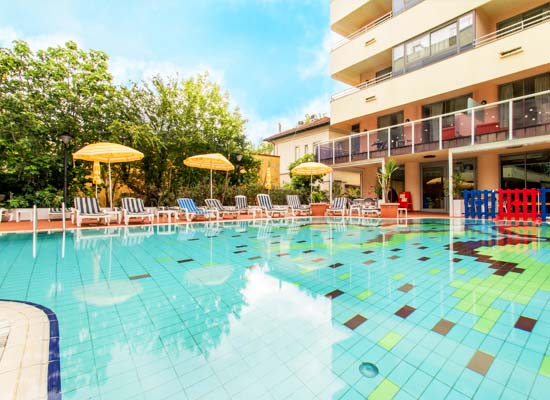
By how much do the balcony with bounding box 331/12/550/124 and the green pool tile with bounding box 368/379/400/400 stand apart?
1375 cm

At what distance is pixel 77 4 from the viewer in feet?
41.5

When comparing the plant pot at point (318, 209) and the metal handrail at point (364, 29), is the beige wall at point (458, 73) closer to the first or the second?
the metal handrail at point (364, 29)

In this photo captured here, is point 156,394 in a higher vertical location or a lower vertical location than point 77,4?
lower

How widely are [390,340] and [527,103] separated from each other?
12.0 metres

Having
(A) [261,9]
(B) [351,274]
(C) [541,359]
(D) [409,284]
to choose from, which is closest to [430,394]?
(C) [541,359]

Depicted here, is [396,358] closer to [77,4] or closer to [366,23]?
[77,4]

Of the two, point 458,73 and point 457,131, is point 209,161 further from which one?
point 458,73

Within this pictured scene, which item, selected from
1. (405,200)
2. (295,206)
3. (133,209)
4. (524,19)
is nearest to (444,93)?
(524,19)

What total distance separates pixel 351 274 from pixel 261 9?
30.2 metres

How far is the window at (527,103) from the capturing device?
9.42 metres

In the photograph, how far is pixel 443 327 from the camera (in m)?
2.37

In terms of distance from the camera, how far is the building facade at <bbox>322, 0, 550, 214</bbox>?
10.3 m

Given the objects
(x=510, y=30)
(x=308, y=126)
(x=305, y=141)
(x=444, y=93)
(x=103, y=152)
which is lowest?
(x=103, y=152)

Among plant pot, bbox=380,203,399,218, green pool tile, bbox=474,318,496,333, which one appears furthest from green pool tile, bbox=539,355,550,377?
plant pot, bbox=380,203,399,218
